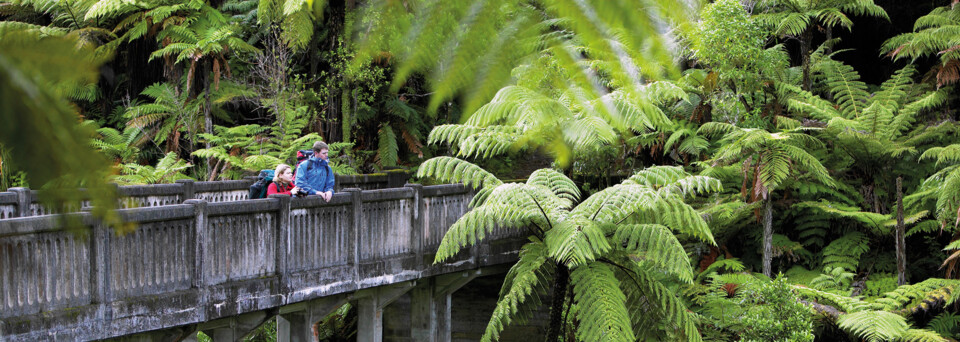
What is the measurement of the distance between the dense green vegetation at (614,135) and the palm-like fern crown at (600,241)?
1.3 inches

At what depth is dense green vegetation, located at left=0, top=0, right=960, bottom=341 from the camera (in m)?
1.70

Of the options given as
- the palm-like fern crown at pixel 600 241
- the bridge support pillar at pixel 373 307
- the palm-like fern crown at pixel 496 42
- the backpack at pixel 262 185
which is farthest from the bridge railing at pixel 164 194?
the palm-like fern crown at pixel 496 42

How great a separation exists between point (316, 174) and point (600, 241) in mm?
3218

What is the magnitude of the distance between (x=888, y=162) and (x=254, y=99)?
1272cm

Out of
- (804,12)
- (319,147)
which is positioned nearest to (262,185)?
(319,147)

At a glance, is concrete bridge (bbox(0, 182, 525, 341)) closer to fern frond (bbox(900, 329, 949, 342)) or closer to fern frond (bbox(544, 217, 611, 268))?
fern frond (bbox(544, 217, 611, 268))

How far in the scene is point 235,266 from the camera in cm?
698

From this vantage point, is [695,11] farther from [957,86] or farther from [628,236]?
[957,86]

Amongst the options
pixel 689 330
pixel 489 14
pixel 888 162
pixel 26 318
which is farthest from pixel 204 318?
pixel 888 162

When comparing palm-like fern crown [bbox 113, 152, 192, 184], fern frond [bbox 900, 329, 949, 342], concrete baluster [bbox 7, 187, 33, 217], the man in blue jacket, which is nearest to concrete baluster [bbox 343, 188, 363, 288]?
the man in blue jacket

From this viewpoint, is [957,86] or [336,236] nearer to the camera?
[336,236]

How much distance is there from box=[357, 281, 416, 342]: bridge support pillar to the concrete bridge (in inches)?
0.7

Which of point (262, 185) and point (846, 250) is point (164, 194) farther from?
point (846, 250)

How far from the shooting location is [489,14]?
1695 millimetres
